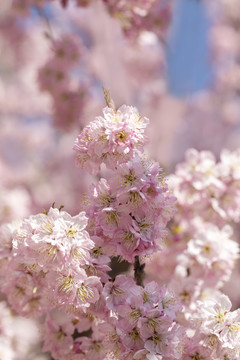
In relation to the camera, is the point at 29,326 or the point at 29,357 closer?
the point at 29,357

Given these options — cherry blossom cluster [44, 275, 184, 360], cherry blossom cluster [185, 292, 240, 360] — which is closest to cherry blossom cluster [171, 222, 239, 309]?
cherry blossom cluster [185, 292, 240, 360]

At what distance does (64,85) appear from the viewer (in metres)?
2.74

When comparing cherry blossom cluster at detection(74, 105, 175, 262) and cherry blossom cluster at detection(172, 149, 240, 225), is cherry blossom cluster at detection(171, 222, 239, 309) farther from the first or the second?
cherry blossom cluster at detection(74, 105, 175, 262)

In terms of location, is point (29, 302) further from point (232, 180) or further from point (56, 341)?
point (232, 180)

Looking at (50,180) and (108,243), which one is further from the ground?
(50,180)

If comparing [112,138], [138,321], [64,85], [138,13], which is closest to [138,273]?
[138,321]

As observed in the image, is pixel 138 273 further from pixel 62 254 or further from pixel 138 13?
pixel 138 13

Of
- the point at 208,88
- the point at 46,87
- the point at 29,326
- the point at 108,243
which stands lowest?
the point at 108,243

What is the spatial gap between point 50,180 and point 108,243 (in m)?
3.44

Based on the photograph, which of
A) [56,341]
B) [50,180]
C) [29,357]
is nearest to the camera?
[56,341]

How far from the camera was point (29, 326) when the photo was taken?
2730 millimetres

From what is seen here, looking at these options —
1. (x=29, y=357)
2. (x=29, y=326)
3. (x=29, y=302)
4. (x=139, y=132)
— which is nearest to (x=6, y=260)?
(x=29, y=302)

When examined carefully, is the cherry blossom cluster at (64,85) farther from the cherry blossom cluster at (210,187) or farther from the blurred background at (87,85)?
the cherry blossom cluster at (210,187)

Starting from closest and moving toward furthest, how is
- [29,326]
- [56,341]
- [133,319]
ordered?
[133,319], [56,341], [29,326]
